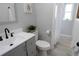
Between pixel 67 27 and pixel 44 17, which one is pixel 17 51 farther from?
pixel 67 27

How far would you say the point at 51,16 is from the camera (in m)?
2.47

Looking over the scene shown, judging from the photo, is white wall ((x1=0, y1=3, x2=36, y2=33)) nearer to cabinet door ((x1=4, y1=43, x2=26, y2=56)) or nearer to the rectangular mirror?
the rectangular mirror

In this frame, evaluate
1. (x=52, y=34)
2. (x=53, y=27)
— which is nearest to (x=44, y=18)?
(x=53, y=27)

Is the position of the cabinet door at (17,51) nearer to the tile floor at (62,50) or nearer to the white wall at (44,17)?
the tile floor at (62,50)

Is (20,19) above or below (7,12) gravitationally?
below

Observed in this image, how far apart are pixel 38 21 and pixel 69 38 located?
1858 mm

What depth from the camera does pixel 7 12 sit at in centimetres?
173

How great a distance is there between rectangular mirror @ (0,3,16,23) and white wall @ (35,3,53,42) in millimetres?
990

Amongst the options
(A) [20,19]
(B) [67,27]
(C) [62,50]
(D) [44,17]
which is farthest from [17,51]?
(B) [67,27]

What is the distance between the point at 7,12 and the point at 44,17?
124 cm

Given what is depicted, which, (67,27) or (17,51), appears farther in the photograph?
(67,27)

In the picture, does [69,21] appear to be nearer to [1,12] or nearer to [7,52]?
[1,12]

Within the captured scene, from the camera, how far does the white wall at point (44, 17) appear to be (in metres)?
2.49

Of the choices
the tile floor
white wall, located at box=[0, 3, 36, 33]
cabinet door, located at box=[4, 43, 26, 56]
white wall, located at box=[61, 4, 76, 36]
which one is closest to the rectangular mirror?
white wall, located at box=[0, 3, 36, 33]
